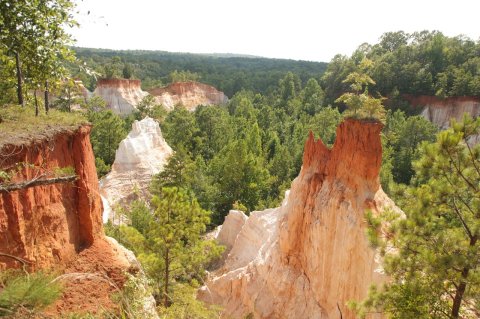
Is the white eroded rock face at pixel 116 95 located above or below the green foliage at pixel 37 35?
below

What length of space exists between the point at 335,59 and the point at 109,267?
57.8 meters

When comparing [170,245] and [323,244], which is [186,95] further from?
[323,244]

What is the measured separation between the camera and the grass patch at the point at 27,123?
7.58 m

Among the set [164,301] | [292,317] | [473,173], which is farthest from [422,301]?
[164,301]

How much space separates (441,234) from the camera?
6.43 metres

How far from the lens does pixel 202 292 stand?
15.6 metres

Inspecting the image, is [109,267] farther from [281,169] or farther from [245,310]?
[281,169]

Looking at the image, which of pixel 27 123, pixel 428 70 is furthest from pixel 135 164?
pixel 428 70

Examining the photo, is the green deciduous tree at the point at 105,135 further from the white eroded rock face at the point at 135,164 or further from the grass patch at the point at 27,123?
the grass patch at the point at 27,123

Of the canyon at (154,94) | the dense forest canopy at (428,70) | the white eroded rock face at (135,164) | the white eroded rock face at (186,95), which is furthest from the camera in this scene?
the white eroded rock face at (186,95)

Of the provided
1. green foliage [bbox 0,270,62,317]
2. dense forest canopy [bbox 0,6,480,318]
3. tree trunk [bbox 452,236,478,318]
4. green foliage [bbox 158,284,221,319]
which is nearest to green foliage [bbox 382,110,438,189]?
dense forest canopy [bbox 0,6,480,318]

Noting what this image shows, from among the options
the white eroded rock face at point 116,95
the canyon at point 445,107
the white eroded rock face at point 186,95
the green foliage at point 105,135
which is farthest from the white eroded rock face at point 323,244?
the white eroded rock face at point 186,95

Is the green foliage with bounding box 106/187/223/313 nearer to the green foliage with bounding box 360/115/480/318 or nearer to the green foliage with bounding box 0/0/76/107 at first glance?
the green foliage with bounding box 0/0/76/107

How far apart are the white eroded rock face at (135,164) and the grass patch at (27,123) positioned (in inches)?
619
